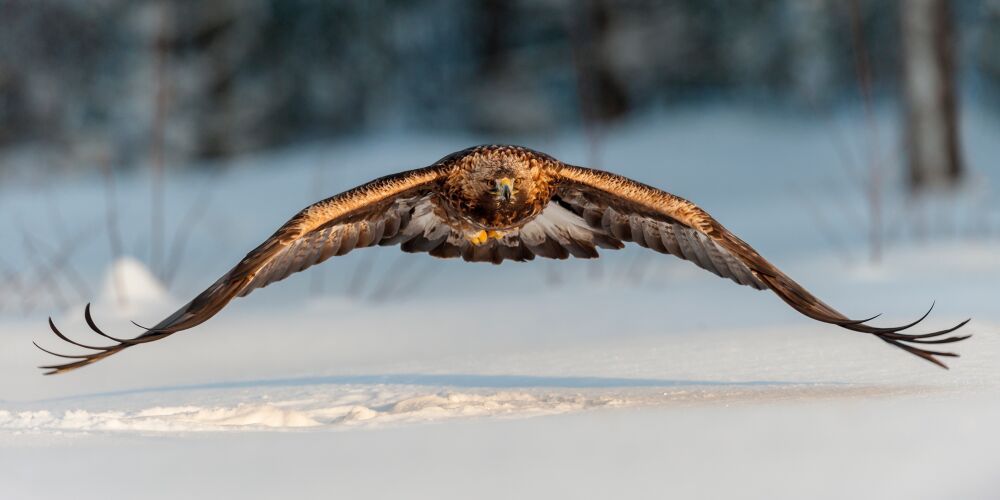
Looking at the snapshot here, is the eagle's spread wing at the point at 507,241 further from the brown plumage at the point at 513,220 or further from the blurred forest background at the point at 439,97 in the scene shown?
the blurred forest background at the point at 439,97

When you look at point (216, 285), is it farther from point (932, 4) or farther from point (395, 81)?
point (395, 81)

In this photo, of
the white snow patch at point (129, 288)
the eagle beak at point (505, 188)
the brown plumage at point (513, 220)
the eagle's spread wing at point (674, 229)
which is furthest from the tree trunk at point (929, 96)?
the eagle beak at point (505, 188)

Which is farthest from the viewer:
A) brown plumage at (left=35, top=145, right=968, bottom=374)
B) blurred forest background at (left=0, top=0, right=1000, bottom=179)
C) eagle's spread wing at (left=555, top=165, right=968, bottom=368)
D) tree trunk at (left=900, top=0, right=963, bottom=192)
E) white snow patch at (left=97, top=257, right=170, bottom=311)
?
blurred forest background at (left=0, top=0, right=1000, bottom=179)

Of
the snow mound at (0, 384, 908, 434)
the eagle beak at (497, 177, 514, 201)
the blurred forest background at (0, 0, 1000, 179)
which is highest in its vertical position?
the blurred forest background at (0, 0, 1000, 179)

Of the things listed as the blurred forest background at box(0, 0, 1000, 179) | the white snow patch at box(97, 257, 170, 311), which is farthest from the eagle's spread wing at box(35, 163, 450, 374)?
the blurred forest background at box(0, 0, 1000, 179)

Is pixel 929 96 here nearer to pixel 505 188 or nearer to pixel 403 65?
pixel 505 188

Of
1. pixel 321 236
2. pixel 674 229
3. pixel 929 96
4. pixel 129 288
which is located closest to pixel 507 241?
pixel 674 229

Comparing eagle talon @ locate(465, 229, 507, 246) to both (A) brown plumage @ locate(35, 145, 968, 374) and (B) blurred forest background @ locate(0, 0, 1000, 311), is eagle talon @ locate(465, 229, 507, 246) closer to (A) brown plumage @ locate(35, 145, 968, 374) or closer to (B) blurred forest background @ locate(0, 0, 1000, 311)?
(A) brown plumage @ locate(35, 145, 968, 374)
